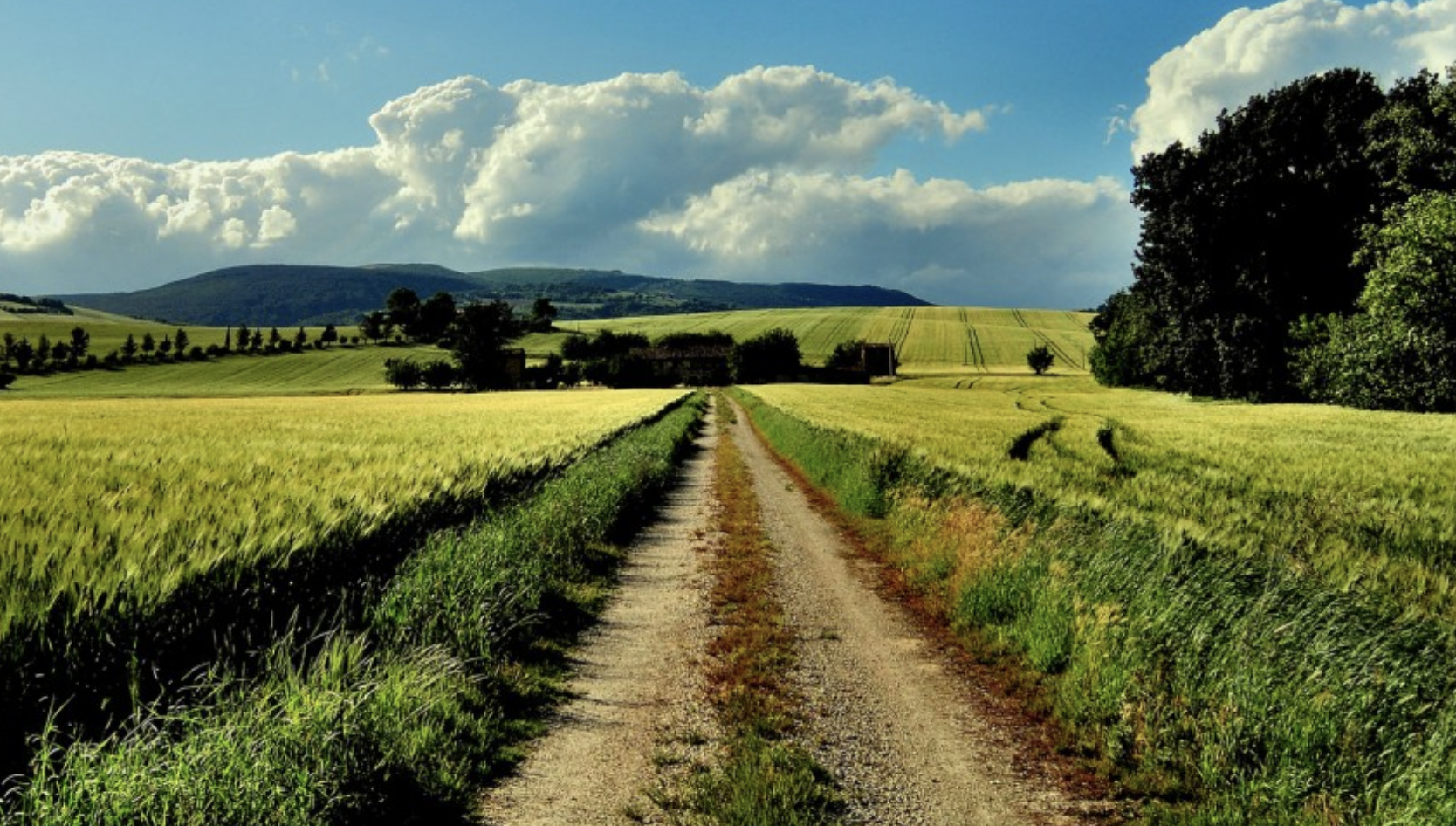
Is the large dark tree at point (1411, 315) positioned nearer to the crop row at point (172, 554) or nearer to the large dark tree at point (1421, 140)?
the large dark tree at point (1421, 140)

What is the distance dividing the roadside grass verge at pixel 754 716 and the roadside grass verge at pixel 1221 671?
83.2 inches

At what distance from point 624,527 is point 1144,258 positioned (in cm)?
4628

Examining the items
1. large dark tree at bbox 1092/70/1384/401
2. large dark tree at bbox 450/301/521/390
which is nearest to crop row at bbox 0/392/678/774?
large dark tree at bbox 1092/70/1384/401

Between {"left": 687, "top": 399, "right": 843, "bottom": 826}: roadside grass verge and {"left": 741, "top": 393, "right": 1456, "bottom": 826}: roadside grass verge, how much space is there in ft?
6.93

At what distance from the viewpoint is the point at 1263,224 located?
4088 centimetres

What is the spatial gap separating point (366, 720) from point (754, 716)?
2866 mm

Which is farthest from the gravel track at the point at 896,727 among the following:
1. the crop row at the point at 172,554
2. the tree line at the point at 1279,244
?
the tree line at the point at 1279,244

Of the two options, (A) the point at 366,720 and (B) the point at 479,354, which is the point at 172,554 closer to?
(A) the point at 366,720

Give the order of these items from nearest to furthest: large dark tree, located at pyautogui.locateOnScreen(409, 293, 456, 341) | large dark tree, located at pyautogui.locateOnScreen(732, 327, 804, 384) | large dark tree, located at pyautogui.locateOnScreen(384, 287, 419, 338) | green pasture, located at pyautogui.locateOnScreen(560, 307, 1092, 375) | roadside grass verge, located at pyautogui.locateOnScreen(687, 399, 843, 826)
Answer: roadside grass verge, located at pyautogui.locateOnScreen(687, 399, 843, 826)
large dark tree, located at pyautogui.locateOnScreen(732, 327, 804, 384)
green pasture, located at pyautogui.locateOnScreen(560, 307, 1092, 375)
large dark tree, located at pyautogui.locateOnScreen(409, 293, 456, 341)
large dark tree, located at pyautogui.locateOnScreen(384, 287, 419, 338)

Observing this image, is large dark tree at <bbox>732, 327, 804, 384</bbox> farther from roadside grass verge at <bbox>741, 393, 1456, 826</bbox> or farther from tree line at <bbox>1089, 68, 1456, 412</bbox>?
roadside grass verge at <bbox>741, 393, 1456, 826</bbox>

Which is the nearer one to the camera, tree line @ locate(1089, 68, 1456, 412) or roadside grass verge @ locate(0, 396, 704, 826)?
roadside grass verge @ locate(0, 396, 704, 826)

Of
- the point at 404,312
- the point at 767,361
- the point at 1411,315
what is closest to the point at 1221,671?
the point at 1411,315

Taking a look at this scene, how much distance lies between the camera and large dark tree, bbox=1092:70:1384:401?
130 ft

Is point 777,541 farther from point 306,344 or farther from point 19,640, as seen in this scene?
point 306,344
